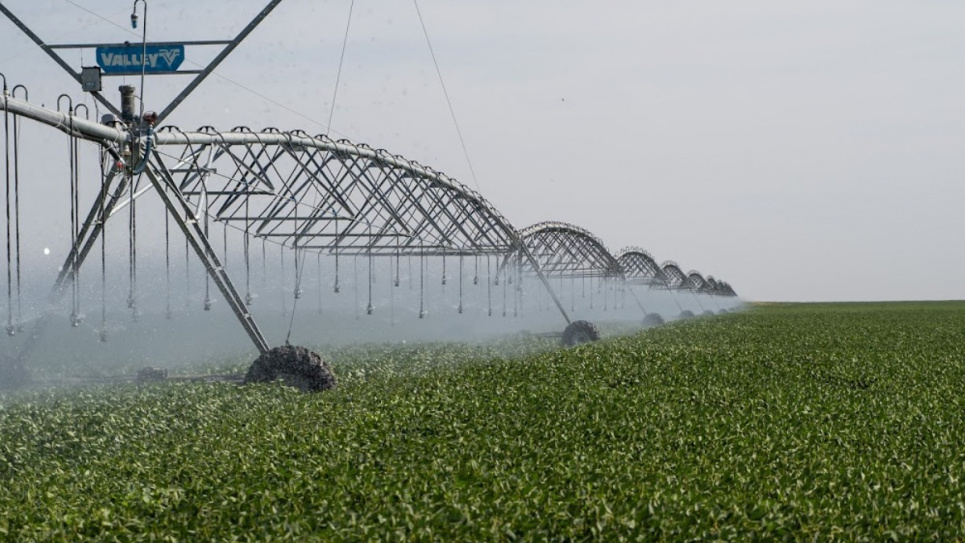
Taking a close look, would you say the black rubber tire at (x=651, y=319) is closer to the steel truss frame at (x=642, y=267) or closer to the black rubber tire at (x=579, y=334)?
the steel truss frame at (x=642, y=267)

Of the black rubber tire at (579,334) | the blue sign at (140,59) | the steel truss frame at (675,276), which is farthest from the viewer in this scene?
the steel truss frame at (675,276)

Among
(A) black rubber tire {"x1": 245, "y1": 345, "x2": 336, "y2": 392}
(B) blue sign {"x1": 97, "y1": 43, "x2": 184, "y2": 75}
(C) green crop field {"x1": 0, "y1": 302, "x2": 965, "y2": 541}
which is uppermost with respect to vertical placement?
(B) blue sign {"x1": 97, "y1": 43, "x2": 184, "y2": 75}

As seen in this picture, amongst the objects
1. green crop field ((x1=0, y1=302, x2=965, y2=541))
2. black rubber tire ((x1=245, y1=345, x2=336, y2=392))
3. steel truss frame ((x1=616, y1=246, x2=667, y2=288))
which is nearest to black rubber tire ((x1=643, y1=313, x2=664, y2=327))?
steel truss frame ((x1=616, y1=246, x2=667, y2=288))

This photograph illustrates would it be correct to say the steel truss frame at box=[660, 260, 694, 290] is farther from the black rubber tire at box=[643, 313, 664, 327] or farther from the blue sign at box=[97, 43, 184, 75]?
the blue sign at box=[97, 43, 184, 75]

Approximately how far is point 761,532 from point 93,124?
41.2ft

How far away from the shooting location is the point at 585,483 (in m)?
9.55

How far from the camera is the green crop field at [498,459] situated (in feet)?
27.6

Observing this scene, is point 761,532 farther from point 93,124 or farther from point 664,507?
point 93,124

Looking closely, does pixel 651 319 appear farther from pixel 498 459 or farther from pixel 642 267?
pixel 498 459

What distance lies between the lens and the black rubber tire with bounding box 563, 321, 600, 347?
38.3 m

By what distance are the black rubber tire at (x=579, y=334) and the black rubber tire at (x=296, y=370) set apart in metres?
19.5

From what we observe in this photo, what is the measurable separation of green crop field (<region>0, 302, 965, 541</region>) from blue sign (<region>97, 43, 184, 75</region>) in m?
5.30

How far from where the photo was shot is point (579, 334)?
38.7 m

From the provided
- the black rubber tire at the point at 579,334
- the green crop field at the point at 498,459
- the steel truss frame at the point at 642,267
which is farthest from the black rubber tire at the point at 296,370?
the steel truss frame at the point at 642,267
